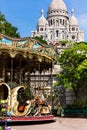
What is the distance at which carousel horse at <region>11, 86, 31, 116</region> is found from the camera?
22.5 m

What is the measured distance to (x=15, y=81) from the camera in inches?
1024

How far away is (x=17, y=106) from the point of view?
22.7 metres

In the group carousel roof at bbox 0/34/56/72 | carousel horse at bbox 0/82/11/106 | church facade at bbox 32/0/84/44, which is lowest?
carousel horse at bbox 0/82/11/106

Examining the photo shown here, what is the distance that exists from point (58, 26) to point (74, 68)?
11453 cm

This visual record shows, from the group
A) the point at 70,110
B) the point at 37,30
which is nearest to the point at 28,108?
the point at 70,110

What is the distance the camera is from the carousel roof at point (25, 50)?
2191cm

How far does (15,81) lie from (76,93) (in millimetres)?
13751

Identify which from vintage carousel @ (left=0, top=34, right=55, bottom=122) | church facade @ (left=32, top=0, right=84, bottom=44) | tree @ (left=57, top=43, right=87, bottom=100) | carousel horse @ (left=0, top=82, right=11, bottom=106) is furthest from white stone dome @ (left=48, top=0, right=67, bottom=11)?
carousel horse @ (left=0, top=82, right=11, bottom=106)

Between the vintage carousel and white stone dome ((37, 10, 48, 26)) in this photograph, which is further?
white stone dome ((37, 10, 48, 26))

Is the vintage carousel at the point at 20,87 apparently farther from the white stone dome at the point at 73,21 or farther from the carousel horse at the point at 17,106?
the white stone dome at the point at 73,21

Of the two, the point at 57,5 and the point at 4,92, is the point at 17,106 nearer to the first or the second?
the point at 4,92

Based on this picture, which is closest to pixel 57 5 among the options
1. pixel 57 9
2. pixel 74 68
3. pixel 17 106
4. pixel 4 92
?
pixel 57 9

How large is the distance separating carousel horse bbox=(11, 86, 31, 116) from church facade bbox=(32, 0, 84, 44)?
12120cm

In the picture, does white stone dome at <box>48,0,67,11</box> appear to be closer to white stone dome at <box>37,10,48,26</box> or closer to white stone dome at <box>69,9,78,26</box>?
white stone dome at <box>69,9,78,26</box>
